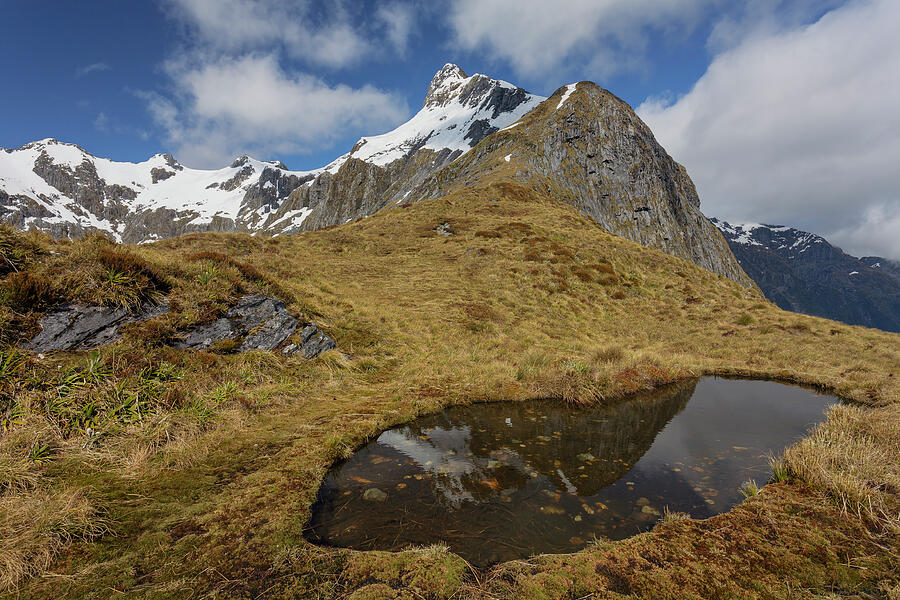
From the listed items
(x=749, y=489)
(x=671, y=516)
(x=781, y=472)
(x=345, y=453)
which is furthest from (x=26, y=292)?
(x=781, y=472)

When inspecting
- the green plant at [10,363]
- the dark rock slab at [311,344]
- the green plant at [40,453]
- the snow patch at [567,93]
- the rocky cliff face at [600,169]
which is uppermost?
the snow patch at [567,93]

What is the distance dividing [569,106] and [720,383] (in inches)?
4178

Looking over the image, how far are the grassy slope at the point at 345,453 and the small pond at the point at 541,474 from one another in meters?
0.62

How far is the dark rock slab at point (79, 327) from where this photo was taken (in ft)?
27.4

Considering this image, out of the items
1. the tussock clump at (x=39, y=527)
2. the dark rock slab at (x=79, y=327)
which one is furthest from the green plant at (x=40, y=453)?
the dark rock slab at (x=79, y=327)

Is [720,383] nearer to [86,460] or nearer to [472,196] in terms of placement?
[86,460]

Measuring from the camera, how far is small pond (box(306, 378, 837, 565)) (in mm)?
5766

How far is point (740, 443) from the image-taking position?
9.66m

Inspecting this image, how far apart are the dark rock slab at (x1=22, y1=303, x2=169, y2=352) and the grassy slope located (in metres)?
0.48

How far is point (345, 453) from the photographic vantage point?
8.28 m

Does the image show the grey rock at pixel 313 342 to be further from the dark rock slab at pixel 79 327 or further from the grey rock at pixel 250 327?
the dark rock slab at pixel 79 327

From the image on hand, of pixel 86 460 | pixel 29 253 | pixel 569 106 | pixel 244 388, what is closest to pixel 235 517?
pixel 86 460

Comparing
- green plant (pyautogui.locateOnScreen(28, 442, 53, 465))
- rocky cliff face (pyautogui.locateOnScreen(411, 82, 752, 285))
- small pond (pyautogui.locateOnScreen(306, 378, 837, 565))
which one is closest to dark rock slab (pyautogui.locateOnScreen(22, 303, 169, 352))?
green plant (pyautogui.locateOnScreen(28, 442, 53, 465))

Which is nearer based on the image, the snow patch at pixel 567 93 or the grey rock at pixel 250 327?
the grey rock at pixel 250 327
